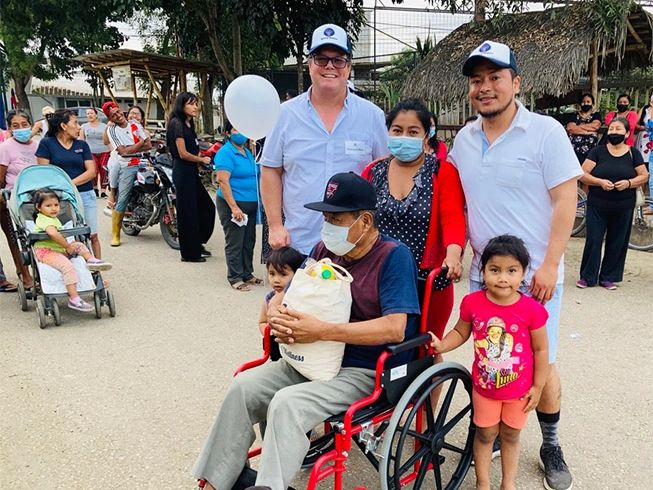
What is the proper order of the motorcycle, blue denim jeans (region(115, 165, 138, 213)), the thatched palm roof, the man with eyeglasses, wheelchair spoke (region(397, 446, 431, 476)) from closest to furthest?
wheelchair spoke (region(397, 446, 431, 476)) < the man with eyeglasses < the motorcycle < blue denim jeans (region(115, 165, 138, 213)) < the thatched palm roof

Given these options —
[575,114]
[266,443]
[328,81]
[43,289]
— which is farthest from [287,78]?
[266,443]

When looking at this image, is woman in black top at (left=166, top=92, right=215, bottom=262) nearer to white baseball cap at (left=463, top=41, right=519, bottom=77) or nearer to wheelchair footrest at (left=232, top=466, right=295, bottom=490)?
white baseball cap at (left=463, top=41, right=519, bottom=77)

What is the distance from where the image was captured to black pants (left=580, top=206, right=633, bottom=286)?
5465 mm

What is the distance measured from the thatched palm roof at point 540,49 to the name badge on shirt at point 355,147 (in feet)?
20.7

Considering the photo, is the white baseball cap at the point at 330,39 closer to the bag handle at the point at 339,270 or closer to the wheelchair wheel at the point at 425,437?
the bag handle at the point at 339,270

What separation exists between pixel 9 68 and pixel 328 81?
26334 millimetres

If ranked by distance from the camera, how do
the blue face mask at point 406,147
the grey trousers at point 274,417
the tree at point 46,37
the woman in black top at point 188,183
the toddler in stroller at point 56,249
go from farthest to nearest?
the tree at point 46,37
the woman in black top at point 188,183
the toddler in stroller at point 56,249
the blue face mask at point 406,147
the grey trousers at point 274,417

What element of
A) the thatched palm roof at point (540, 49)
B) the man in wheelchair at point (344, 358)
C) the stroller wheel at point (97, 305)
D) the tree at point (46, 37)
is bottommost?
the stroller wheel at point (97, 305)

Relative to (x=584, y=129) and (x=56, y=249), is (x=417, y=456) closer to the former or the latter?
(x=56, y=249)

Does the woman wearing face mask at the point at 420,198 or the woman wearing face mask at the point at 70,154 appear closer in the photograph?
the woman wearing face mask at the point at 420,198

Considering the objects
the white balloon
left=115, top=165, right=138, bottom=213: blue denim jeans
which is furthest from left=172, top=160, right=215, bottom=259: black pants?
the white balloon

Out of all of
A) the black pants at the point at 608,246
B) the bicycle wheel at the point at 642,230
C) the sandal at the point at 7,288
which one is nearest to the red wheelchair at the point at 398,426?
the black pants at the point at 608,246

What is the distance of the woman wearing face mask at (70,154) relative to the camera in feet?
17.2

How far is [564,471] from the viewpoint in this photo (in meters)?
2.57
